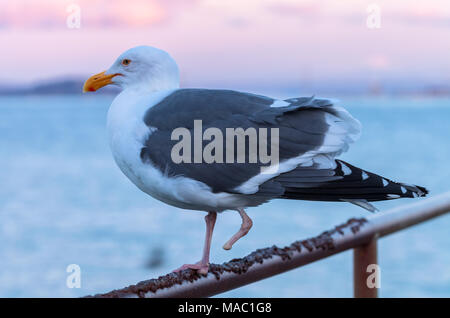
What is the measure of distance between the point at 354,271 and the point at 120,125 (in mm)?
976

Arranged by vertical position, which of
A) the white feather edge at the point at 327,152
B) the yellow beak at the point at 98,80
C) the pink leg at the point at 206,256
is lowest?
the pink leg at the point at 206,256

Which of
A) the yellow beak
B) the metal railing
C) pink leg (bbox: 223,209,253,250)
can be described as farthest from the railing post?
the yellow beak

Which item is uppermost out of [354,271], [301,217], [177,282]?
[301,217]

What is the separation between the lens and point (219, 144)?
0.91m

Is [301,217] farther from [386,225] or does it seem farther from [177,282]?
[177,282]

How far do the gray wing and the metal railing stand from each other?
175mm

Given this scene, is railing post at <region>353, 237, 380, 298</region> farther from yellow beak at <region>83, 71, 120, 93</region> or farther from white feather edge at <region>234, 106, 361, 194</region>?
yellow beak at <region>83, 71, 120, 93</region>

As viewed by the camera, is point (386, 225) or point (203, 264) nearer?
point (203, 264)

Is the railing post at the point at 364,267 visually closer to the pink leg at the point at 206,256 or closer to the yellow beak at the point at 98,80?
the pink leg at the point at 206,256

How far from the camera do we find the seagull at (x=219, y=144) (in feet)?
2.88

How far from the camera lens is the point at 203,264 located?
1.02 metres

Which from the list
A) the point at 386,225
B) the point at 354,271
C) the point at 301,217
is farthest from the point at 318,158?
the point at 301,217

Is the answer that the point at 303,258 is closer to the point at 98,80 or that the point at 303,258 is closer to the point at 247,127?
the point at 247,127

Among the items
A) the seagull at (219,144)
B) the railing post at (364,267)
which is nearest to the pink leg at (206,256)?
the seagull at (219,144)
